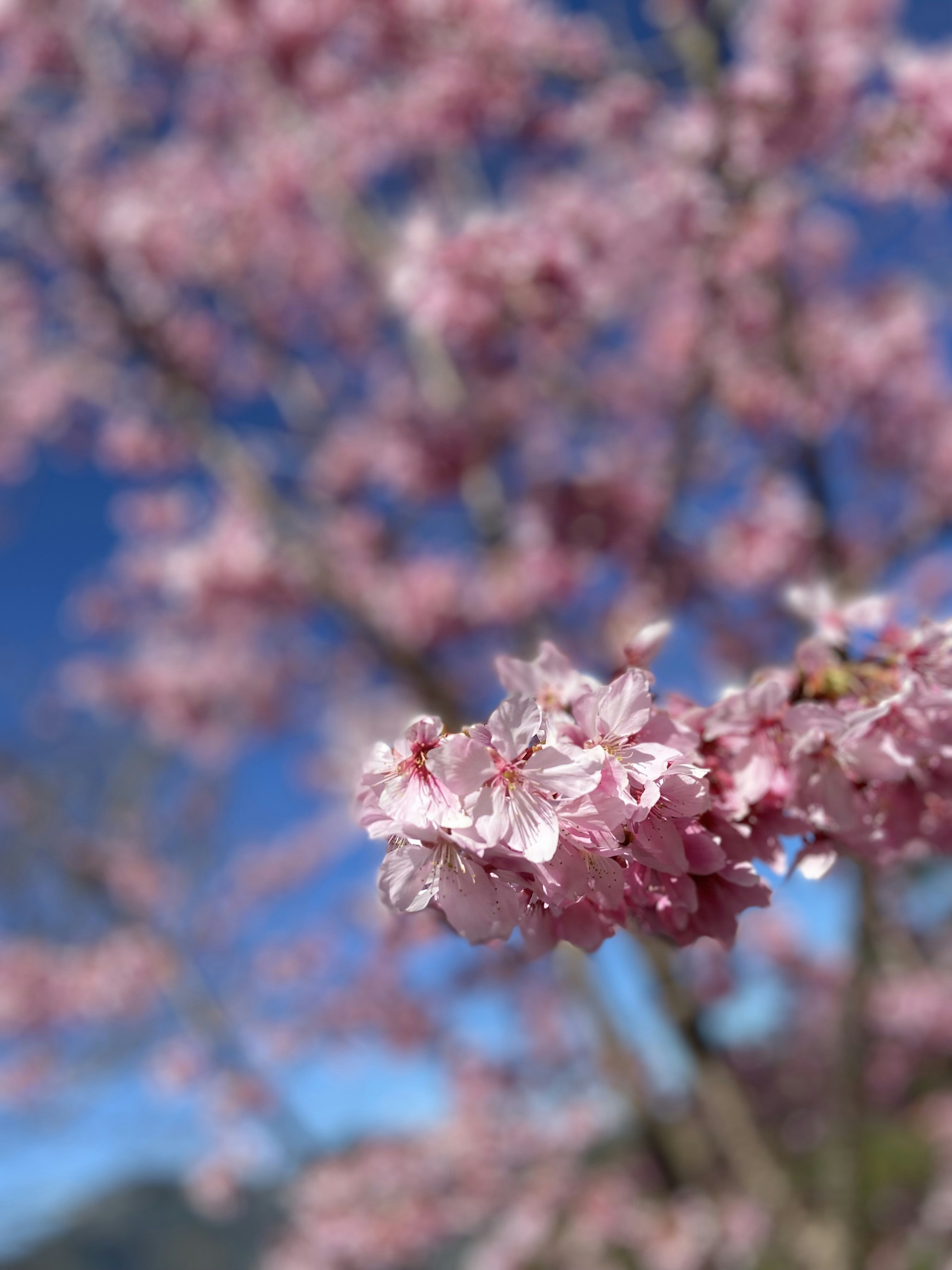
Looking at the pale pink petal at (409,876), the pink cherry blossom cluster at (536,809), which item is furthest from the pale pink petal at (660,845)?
the pale pink petal at (409,876)

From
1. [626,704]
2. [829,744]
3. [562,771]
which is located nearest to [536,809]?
[562,771]

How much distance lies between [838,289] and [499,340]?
13.7 ft

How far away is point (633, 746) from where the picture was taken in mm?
1074

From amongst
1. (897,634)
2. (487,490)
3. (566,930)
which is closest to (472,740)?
(566,930)

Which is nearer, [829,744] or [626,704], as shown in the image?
[626,704]

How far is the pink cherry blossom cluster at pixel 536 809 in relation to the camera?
1.01m

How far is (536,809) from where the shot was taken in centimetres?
102

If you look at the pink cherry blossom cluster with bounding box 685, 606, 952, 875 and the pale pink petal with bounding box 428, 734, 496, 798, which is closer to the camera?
the pale pink petal with bounding box 428, 734, 496, 798

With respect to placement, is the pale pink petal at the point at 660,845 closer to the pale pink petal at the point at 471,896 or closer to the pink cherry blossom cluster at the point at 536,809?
the pink cherry blossom cluster at the point at 536,809

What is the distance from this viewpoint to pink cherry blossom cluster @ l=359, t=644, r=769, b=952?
3.31 ft

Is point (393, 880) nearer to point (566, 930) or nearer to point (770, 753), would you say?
point (566, 930)

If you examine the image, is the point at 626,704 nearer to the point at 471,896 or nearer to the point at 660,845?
the point at 660,845

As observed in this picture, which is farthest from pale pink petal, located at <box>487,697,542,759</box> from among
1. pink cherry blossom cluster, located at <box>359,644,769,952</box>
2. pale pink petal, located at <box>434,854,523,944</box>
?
pale pink petal, located at <box>434,854,523,944</box>

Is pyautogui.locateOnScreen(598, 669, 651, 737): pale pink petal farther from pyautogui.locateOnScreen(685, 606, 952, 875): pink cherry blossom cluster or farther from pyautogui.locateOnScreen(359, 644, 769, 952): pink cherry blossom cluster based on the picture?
pyautogui.locateOnScreen(685, 606, 952, 875): pink cherry blossom cluster
